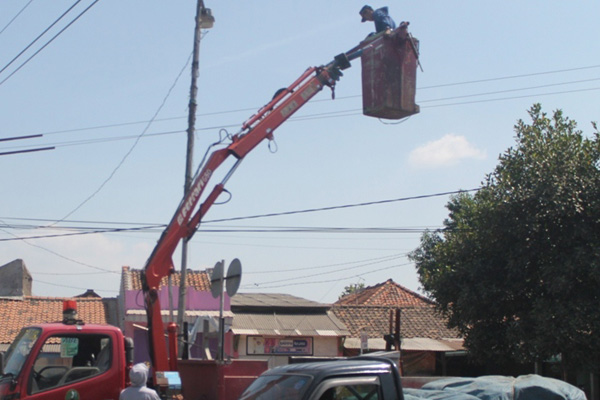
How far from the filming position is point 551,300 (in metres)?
18.3

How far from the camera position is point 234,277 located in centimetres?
1126

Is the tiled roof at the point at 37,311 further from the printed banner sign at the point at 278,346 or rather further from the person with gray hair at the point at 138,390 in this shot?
the person with gray hair at the point at 138,390

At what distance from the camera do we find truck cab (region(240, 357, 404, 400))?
5.39m

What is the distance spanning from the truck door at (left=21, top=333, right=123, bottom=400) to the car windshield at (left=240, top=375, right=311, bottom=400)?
8.13 feet

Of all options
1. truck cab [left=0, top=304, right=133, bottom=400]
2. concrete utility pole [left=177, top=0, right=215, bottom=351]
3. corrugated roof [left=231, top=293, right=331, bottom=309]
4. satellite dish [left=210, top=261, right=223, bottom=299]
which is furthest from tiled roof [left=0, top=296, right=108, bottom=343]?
truck cab [left=0, top=304, right=133, bottom=400]

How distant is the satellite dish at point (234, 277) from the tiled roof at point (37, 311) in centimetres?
2088

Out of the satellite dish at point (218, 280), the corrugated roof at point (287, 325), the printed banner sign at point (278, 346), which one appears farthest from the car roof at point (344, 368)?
the printed banner sign at point (278, 346)

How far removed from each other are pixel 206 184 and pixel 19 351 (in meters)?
4.18

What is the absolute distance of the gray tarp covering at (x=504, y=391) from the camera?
665 centimetres

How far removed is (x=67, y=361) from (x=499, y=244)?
13.9 meters

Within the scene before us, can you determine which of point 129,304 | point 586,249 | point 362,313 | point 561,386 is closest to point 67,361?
point 561,386

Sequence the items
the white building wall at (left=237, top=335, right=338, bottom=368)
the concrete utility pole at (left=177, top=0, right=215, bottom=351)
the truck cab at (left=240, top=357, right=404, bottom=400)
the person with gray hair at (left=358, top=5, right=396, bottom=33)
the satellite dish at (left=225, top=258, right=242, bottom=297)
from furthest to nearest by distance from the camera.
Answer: the white building wall at (left=237, top=335, right=338, bottom=368) → the concrete utility pole at (left=177, top=0, right=215, bottom=351) → the person with gray hair at (left=358, top=5, right=396, bottom=33) → the satellite dish at (left=225, top=258, right=242, bottom=297) → the truck cab at (left=240, top=357, right=404, bottom=400)

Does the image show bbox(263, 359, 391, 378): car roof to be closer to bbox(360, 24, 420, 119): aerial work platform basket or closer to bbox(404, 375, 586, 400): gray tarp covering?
bbox(404, 375, 586, 400): gray tarp covering

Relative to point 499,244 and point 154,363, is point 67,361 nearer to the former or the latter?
point 154,363
